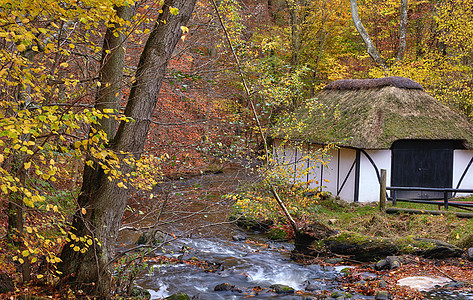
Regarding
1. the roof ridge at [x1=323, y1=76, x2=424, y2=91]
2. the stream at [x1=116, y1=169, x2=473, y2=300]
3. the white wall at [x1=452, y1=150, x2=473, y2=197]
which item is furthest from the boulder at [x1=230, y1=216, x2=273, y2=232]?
the white wall at [x1=452, y1=150, x2=473, y2=197]

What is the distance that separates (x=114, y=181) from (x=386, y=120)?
438 inches

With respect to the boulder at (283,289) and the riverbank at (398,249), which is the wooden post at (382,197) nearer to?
the riverbank at (398,249)

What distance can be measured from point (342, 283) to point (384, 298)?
1.23m

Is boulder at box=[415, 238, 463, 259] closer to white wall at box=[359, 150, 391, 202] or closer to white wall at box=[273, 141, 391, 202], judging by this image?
white wall at box=[273, 141, 391, 202]

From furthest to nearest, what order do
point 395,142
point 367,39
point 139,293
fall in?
point 367,39 < point 395,142 < point 139,293

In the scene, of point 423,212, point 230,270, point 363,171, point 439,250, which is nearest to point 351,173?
point 363,171

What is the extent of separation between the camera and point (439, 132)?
1467 cm

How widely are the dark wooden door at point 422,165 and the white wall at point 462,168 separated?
1.60ft

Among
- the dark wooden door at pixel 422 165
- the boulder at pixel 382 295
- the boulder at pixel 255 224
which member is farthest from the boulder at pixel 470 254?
the dark wooden door at pixel 422 165

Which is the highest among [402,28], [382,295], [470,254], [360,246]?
[402,28]

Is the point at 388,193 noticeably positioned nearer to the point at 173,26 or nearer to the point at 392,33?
the point at 173,26

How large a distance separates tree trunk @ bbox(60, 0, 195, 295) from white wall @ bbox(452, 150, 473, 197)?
43.9 feet

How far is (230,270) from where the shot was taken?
9641mm

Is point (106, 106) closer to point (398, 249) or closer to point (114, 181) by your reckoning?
point (114, 181)
